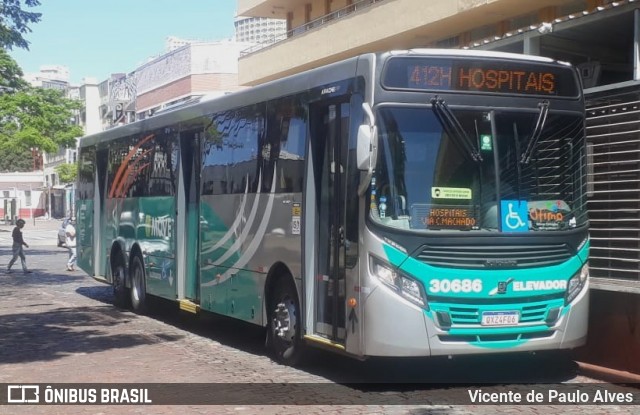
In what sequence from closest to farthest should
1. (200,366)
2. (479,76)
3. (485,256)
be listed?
(485,256), (479,76), (200,366)

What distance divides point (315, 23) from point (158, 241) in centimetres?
1565

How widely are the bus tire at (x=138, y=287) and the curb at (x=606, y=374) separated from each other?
8.30m

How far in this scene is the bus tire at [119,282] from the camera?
54.6 ft

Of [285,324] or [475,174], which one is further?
[285,324]

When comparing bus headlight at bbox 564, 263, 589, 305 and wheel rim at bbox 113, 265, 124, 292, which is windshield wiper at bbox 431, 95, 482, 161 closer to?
bus headlight at bbox 564, 263, 589, 305

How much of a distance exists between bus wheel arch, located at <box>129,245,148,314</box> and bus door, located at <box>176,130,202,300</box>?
2.04m

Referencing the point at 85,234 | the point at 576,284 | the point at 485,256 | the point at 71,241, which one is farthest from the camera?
the point at 71,241

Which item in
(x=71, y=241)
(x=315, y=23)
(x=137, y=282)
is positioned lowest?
(x=137, y=282)

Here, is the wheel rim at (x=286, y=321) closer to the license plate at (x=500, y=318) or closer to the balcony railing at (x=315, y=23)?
the license plate at (x=500, y=318)

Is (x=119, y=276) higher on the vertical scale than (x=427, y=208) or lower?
lower

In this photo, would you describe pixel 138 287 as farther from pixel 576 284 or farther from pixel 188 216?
pixel 576 284

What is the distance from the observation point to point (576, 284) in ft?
28.9

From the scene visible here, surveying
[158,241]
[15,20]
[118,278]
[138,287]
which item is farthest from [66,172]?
[158,241]

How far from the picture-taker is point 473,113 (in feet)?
28.0
